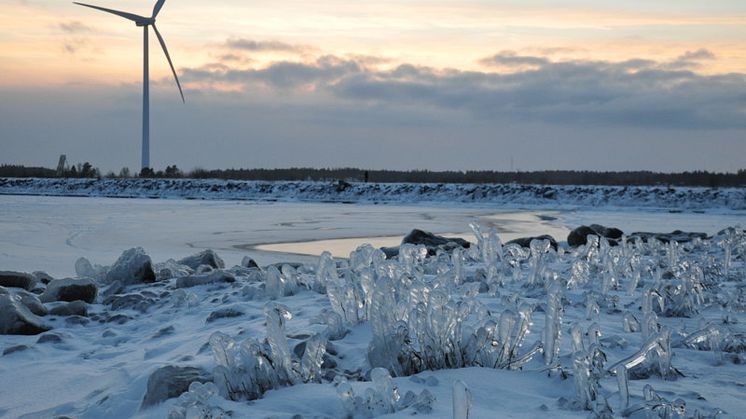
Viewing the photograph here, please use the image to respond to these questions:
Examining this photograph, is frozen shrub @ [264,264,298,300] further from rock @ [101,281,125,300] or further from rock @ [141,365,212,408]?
rock @ [141,365,212,408]

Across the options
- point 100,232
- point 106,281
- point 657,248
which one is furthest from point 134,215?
point 657,248

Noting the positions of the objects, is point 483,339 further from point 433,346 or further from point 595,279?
point 595,279

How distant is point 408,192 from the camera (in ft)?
116

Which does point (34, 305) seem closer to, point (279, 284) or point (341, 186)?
point (279, 284)

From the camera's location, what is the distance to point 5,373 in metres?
4.17

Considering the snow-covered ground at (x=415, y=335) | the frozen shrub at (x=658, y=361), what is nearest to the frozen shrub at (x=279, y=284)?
the snow-covered ground at (x=415, y=335)

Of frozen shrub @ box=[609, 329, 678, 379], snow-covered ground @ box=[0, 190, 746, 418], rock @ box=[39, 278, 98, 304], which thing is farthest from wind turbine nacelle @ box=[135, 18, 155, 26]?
frozen shrub @ box=[609, 329, 678, 379]

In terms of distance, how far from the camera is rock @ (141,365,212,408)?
3.17 meters

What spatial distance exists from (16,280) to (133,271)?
3.30 feet

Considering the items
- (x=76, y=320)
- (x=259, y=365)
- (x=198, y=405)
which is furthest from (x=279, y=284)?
(x=198, y=405)

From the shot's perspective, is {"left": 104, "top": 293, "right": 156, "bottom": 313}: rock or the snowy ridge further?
the snowy ridge

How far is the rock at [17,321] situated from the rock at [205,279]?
1.64m

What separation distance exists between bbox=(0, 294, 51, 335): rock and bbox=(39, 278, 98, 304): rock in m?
0.89

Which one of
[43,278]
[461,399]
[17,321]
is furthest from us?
[43,278]
